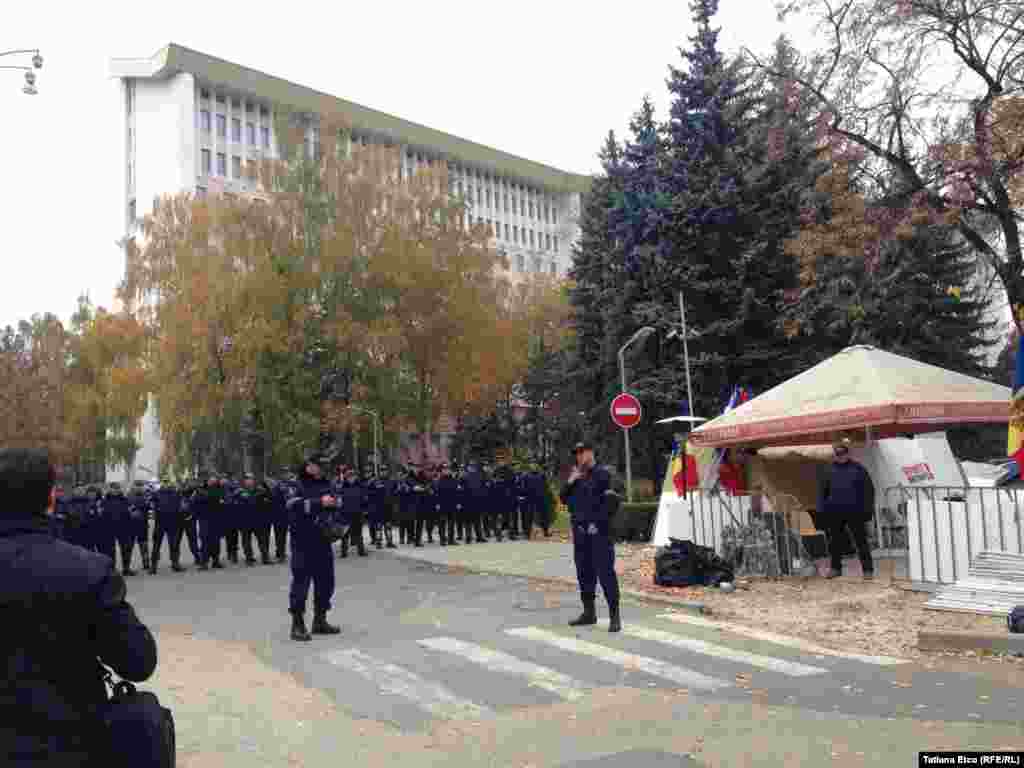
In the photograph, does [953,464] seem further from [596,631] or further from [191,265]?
[191,265]

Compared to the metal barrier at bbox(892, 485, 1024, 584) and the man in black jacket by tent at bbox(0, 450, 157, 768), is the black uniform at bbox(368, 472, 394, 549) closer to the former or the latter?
the metal barrier at bbox(892, 485, 1024, 584)

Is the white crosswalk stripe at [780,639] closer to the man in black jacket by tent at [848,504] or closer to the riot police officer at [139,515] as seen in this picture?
the man in black jacket by tent at [848,504]

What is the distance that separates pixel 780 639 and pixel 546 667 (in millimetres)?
2624

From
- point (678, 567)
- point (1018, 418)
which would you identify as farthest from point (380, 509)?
point (1018, 418)

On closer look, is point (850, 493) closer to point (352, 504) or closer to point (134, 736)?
point (352, 504)

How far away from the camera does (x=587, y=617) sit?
10.8 metres

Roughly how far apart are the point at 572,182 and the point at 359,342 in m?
63.9

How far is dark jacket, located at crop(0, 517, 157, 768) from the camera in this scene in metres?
2.96

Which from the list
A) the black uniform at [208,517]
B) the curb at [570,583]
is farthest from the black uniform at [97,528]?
the curb at [570,583]

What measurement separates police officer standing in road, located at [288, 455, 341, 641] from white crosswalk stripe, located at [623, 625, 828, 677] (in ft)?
10.9

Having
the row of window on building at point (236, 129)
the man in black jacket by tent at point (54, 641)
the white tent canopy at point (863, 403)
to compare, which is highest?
the row of window on building at point (236, 129)

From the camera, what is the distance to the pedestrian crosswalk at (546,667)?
754 centimetres

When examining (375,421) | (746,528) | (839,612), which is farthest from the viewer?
(375,421)

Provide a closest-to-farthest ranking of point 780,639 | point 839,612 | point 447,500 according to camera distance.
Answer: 1. point 780,639
2. point 839,612
3. point 447,500
